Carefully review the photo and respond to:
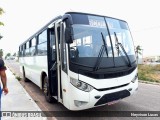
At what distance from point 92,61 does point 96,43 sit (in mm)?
542

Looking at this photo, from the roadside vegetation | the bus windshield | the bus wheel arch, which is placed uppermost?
the bus windshield

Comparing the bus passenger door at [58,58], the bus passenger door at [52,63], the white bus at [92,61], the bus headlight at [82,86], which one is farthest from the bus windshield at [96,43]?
the bus passenger door at [52,63]

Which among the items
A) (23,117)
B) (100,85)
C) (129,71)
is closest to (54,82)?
(23,117)

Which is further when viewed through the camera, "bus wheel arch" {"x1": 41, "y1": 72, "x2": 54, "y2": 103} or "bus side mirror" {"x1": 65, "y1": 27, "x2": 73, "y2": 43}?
"bus wheel arch" {"x1": 41, "y1": 72, "x2": 54, "y2": 103}

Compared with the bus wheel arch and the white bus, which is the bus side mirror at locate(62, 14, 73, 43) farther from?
the bus wheel arch

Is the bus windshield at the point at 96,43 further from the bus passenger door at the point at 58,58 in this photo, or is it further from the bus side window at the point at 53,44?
the bus side window at the point at 53,44

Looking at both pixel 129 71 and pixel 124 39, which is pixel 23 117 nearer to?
pixel 129 71

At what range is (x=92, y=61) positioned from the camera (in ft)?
17.7

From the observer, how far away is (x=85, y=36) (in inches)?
219

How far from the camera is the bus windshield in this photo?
17.7ft

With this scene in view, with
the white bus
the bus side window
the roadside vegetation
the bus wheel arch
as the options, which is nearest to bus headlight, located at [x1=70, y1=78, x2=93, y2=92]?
the white bus

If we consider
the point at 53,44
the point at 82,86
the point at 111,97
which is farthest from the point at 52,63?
the point at 111,97

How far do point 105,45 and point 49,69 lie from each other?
7.52 ft

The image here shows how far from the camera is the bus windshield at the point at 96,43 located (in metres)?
5.39
